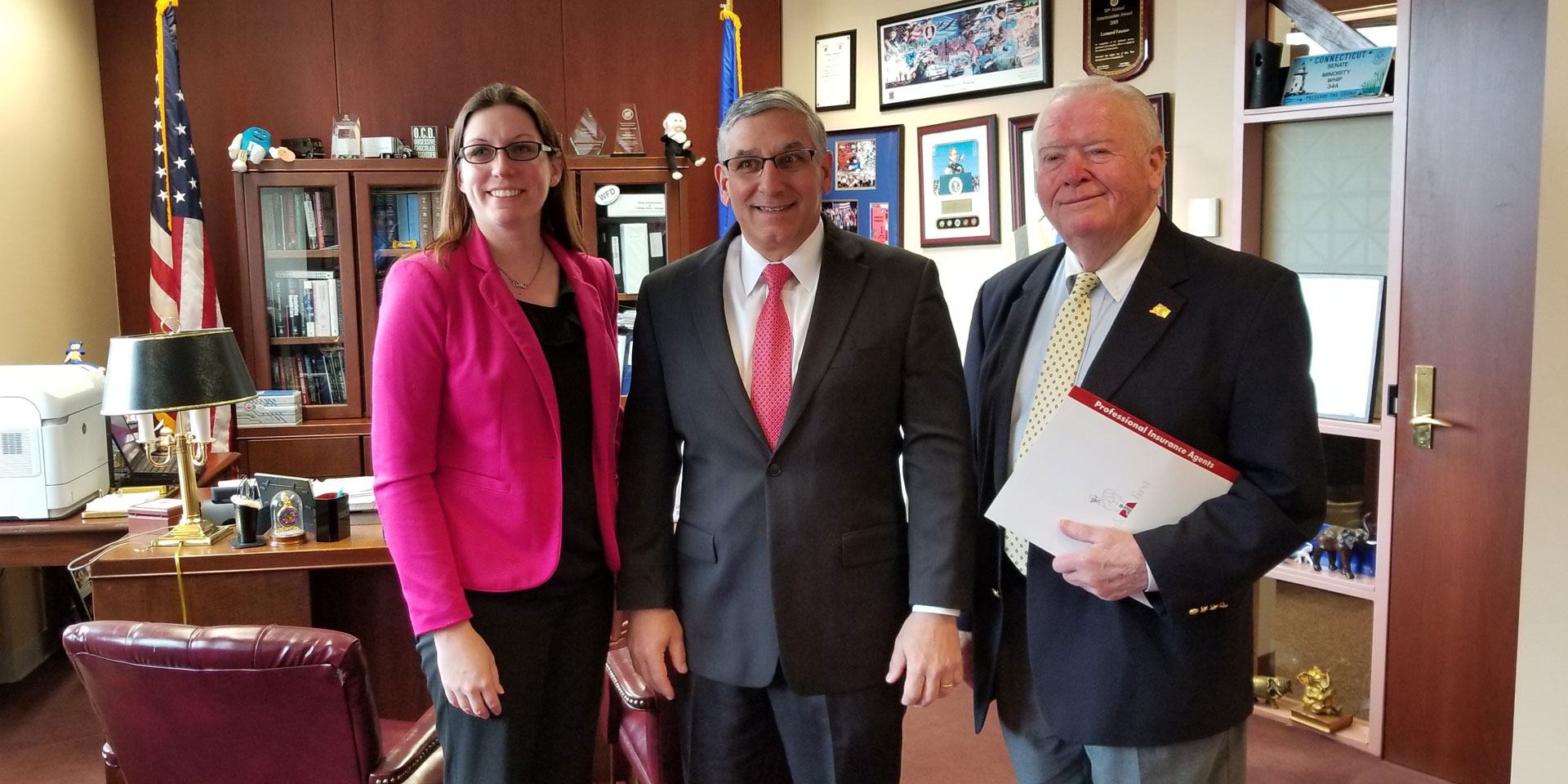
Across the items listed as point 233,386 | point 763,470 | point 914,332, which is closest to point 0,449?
point 233,386

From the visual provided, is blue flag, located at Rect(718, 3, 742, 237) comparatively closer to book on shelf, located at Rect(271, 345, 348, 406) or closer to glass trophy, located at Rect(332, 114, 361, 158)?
glass trophy, located at Rect(332, 114, 361, 158)

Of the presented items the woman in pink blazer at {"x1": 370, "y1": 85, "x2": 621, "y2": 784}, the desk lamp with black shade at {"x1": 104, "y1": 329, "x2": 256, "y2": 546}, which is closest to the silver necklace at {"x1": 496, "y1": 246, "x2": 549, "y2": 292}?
the woman in pink blazer at {"x1": 370, "y1": 85, "x2": 621, "y2": 784}

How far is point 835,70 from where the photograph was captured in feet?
16.1

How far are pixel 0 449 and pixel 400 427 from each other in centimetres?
212

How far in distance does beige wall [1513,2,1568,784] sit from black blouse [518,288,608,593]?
150cm

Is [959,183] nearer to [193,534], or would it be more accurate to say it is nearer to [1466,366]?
[1466,366]

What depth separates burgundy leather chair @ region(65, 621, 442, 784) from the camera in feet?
5.36

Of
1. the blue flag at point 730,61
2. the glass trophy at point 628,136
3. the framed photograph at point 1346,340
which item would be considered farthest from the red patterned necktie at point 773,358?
the glass trophy at point 628,136

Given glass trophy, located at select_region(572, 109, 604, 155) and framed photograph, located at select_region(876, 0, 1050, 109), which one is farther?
glass trophy, located at select_region(572, 109, 604, 155)

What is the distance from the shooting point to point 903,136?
15.5ft

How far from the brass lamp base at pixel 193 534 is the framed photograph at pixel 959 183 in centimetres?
303

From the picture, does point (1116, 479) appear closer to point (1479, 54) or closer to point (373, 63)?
point (1479, 54)

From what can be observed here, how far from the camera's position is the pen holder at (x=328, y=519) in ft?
8.29

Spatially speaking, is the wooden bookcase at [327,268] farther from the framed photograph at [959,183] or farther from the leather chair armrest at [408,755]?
the leather chair armrest at [408,755]
